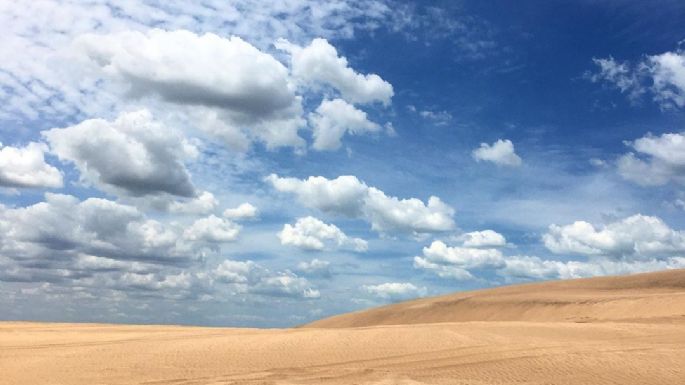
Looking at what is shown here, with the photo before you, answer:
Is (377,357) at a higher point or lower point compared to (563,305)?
lower

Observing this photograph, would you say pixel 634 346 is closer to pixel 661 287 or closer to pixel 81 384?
pixel 81 384

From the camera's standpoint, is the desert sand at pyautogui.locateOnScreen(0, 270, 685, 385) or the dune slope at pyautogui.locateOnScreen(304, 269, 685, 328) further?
the dune slope at pyautogui.locateOnScreen(304, 269, 685, 328)

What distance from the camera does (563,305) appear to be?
49.2 metres

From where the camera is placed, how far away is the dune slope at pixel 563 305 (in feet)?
138

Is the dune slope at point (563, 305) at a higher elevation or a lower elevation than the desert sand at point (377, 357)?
higher

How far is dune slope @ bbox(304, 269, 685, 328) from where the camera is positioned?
138 ft

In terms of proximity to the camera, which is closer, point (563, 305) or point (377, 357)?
point (377, 357)

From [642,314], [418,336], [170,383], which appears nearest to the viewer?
[170,383]

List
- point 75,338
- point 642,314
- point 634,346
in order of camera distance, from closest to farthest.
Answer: point 634,346
point 75,338
point 642,314

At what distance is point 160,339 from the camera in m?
26.1

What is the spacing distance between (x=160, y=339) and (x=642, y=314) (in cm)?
3238

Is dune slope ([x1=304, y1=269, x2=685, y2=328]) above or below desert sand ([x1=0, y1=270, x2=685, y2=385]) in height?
above

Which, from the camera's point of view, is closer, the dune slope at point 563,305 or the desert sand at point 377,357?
the desert sand at point 377,357

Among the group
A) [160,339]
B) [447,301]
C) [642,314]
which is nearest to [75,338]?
[160,339]
